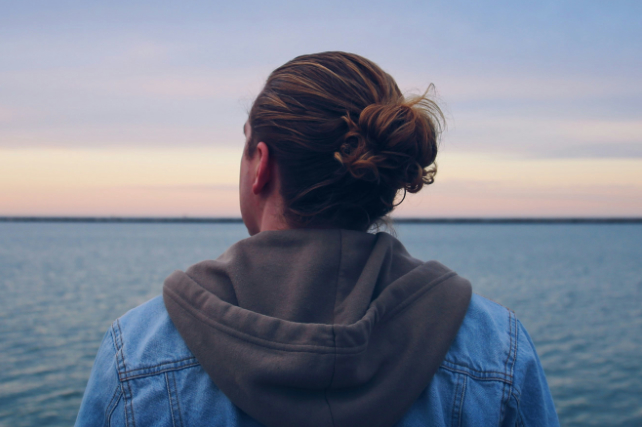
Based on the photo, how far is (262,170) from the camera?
1.26 m

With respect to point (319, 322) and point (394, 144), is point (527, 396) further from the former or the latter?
point (394, 144)

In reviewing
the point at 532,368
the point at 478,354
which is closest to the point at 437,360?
the point at 478,354

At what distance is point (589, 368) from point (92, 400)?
1146cm

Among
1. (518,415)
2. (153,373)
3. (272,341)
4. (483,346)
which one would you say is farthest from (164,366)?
(518,415)

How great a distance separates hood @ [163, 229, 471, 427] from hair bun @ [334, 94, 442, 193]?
16 cm

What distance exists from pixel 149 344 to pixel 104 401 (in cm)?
16

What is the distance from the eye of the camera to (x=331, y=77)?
1.22m

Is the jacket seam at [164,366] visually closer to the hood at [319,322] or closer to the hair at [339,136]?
the hood at [319,322]

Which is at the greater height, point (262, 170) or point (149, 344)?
point (262, 170)

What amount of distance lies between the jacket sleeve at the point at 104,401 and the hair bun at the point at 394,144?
0.74 metres

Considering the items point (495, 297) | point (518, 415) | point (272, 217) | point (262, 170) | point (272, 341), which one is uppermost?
point (262, 170)

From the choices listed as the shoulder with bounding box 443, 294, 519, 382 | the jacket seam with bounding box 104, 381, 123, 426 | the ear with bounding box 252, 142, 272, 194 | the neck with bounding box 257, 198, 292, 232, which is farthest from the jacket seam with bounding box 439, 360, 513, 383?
the jacket seam with bounding box 104, 381, 123, 426

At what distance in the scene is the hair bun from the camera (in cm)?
119

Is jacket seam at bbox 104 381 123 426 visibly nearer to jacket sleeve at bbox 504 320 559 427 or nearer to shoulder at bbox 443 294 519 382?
shoulder at bbox 443 294 519 382
